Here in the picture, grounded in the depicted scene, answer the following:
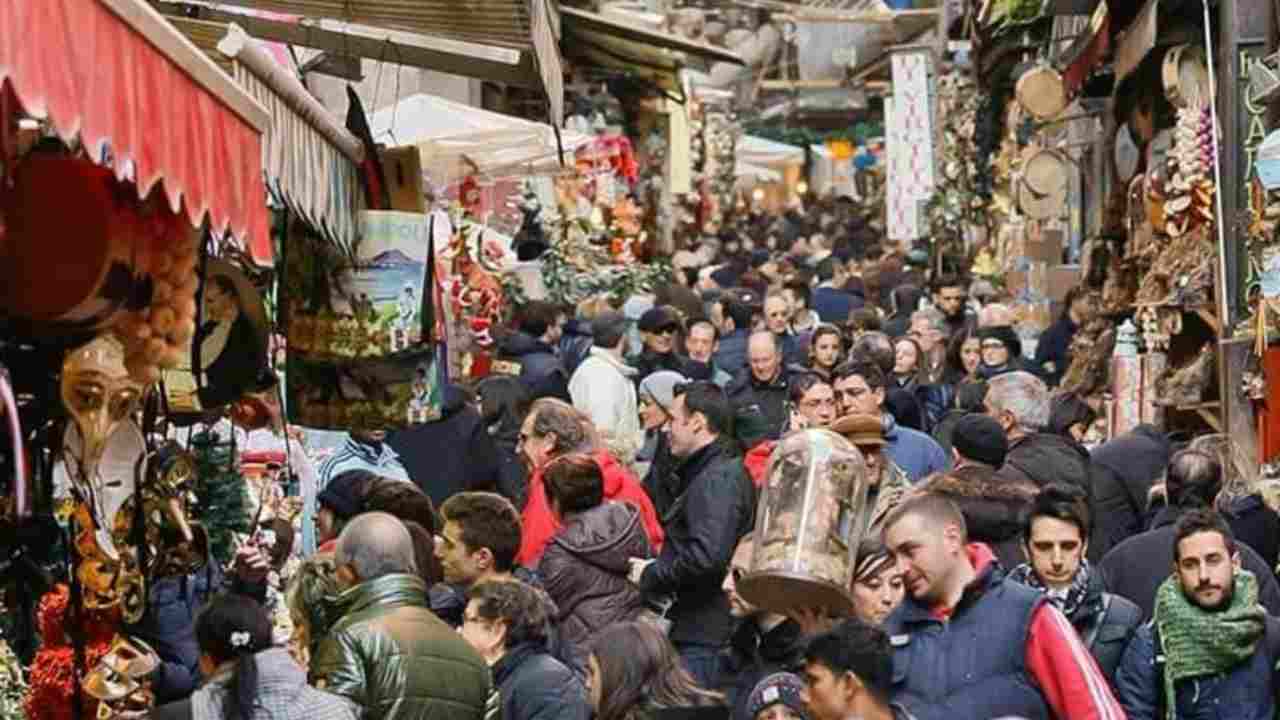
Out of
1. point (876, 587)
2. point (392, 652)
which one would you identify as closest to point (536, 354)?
point (876, 587)

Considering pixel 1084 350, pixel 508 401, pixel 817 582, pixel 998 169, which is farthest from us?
pixel 998 169

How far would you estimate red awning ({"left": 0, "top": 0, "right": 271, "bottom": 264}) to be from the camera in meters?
4.54

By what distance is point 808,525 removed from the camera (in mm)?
9188

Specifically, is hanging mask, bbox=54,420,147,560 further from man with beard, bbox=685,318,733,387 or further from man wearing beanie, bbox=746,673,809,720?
man with beard, bbox=685,318,733,387

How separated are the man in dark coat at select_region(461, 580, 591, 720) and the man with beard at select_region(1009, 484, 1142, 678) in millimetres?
1311

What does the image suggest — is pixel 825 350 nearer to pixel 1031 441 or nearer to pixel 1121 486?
pixel 1121 486

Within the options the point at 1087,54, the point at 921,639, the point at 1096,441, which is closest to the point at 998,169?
the point at 1087,54

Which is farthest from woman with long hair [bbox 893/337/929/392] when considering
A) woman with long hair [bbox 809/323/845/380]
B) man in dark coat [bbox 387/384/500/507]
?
A: man in dark coat [bbox 387/384/500/507]

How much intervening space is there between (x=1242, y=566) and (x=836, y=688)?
2922 millimetres

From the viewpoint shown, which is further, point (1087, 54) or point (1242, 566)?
point (1087, 54)

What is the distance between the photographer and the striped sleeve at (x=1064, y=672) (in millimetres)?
7074

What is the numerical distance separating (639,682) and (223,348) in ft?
4.57

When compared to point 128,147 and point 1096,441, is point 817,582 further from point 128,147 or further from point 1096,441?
point 1096,441

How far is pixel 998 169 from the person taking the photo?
31641mm
